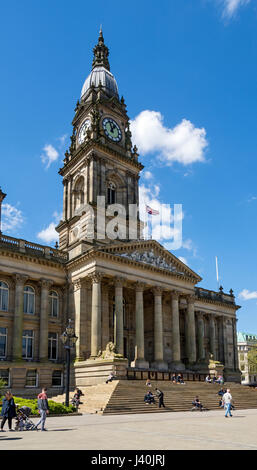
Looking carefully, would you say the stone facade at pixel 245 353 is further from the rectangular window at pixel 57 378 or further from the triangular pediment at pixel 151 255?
the rectangular window at pixel 57 378

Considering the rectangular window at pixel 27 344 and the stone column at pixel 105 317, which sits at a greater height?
the stone column at pixel 105 317

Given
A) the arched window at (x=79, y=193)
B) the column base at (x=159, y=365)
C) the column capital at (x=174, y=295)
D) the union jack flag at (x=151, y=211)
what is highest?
the arched window at (x=79, y=193)

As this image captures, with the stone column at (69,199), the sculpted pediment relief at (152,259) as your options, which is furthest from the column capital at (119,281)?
the stone column at (69,199)

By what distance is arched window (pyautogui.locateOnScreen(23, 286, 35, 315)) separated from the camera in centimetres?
4450

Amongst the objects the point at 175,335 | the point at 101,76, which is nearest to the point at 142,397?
the point at 175,335

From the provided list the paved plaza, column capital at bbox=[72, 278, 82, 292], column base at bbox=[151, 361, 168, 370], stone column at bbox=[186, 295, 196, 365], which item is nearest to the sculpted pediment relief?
stone column at bbox=[186, 295, 196, 365]

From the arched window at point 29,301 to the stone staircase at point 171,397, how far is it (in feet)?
45.4

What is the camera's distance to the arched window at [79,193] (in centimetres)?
5841

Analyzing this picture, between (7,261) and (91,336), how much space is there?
10.9 meters

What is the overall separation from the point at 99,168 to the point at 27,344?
956 inches

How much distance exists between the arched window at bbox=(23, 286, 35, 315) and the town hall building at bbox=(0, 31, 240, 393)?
102 millimetres

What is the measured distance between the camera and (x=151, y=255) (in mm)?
50625
